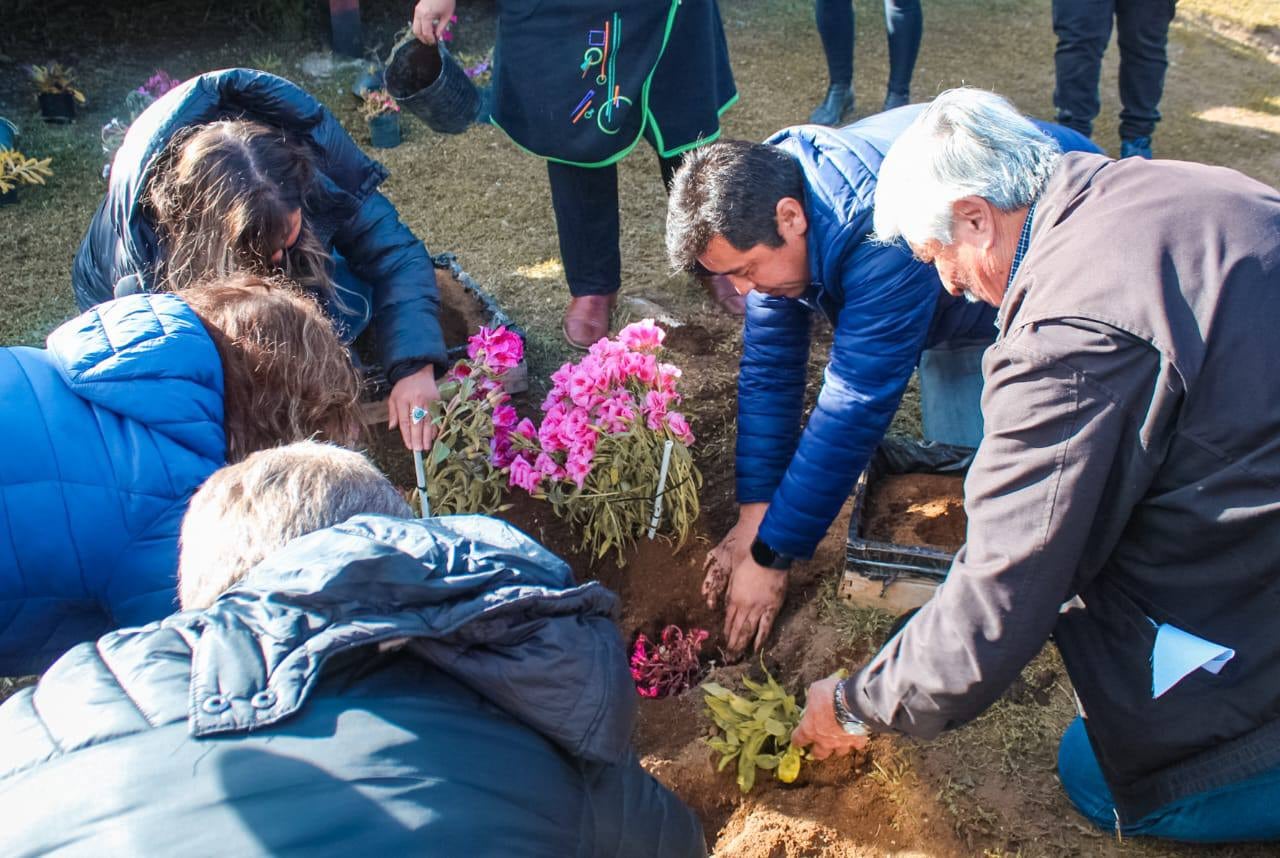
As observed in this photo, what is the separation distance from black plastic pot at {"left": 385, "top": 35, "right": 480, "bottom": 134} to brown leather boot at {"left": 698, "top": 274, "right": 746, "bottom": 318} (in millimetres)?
1162

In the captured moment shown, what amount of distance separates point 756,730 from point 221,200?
6.01ft

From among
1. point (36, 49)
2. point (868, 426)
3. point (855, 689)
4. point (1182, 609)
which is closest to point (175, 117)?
point (868, 426)

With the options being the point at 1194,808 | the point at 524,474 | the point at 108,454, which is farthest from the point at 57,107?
the point at 1194,808

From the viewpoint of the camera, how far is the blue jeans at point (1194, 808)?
6.33 ft

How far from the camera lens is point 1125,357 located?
147cm

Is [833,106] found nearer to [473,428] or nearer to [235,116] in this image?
[473,428]

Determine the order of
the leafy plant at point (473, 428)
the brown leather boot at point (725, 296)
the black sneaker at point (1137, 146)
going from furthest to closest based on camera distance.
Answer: the black sneaker at point (1137, 146)
the brown leather boot at point (725, 296)
the leafy plant at point (473, 428)

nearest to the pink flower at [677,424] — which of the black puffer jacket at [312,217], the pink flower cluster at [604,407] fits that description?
the pink flower cluster at [604,407]

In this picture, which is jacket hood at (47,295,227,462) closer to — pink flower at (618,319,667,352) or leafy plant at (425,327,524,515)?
leafy plant at (425,327,524,515)

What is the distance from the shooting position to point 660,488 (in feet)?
9.64

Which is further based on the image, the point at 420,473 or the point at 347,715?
the point at 420,473

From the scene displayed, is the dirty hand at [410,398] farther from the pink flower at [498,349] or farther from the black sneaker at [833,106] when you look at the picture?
the black sneaker at [833,106]

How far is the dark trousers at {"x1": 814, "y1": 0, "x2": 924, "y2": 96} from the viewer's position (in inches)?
215

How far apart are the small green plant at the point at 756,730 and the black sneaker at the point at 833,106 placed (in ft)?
A: 13.4
